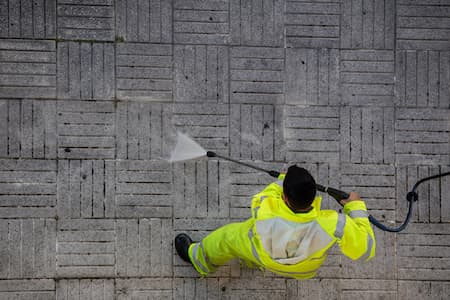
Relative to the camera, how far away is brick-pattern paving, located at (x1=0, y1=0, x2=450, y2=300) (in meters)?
5.03

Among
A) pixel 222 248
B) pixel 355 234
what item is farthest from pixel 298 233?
pixel 222 248

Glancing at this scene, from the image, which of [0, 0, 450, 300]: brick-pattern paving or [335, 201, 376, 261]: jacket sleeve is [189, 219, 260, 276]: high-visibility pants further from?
[335, 201, 376, 261]: jacket sleeve

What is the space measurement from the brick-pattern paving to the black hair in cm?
177

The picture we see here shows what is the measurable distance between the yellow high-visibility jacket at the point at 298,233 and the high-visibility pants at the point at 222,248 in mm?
223

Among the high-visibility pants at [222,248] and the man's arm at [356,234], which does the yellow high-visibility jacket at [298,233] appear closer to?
the man's arm at [356,234]

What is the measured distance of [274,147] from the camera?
5176mm

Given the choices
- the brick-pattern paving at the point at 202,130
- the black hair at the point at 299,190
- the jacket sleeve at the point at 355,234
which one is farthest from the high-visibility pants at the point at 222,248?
the jacket sleeve at the point at 355,234

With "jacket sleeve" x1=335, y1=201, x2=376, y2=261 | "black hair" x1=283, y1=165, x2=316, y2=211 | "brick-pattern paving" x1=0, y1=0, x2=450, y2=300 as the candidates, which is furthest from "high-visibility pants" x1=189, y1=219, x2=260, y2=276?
"jacket sleeve" x1=335, y1=201, x2=376, y2=261

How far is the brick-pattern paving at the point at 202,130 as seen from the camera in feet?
16.5

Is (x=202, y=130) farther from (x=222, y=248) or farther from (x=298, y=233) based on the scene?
(x=298, y=233)

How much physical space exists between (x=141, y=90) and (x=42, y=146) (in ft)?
4.34

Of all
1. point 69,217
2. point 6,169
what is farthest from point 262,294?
point 6,169

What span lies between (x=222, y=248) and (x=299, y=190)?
1368 millimetres

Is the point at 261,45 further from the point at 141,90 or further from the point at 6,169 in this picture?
the point at 6,169
